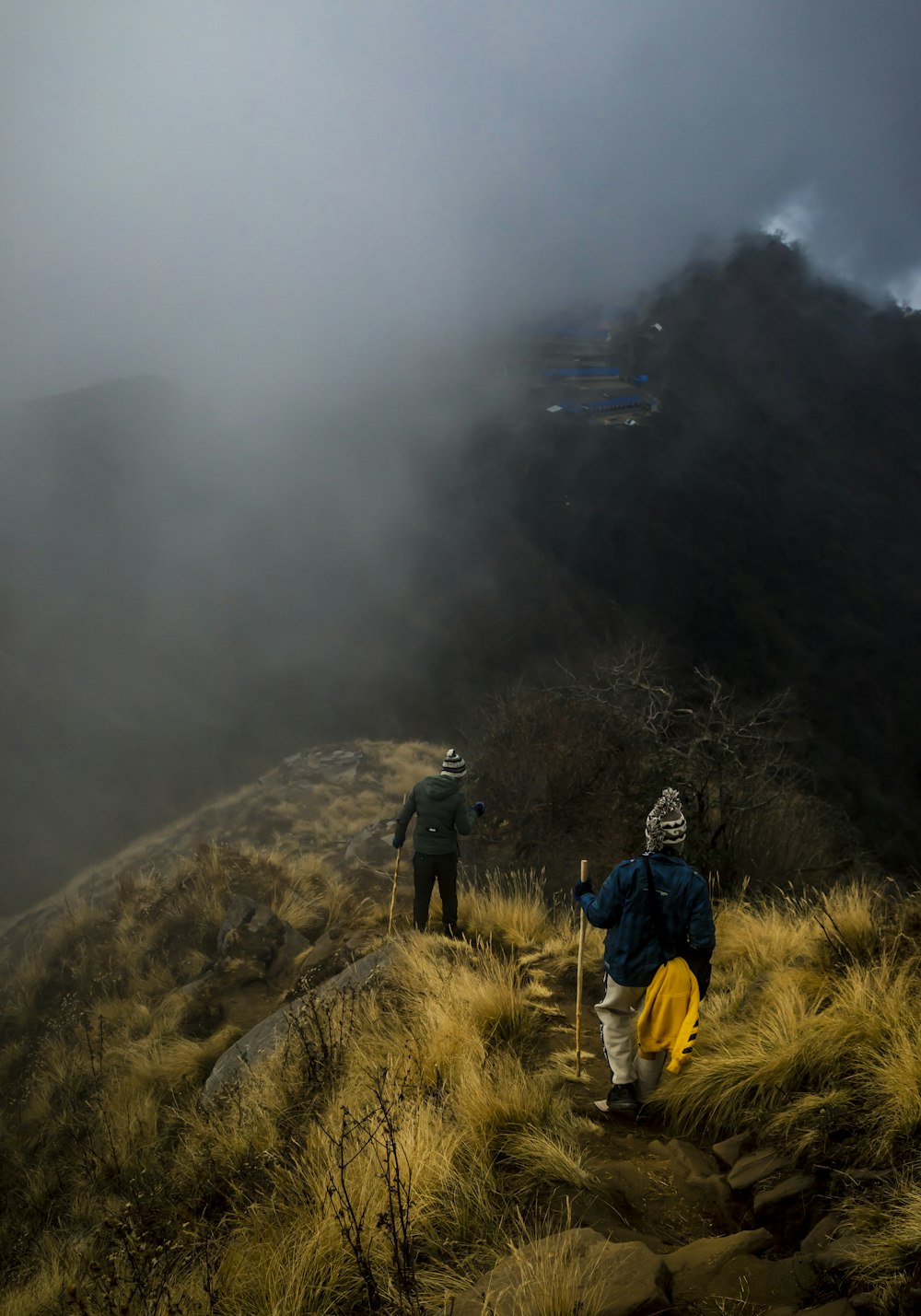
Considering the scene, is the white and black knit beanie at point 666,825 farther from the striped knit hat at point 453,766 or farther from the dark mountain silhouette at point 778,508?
the dark mountain silhouette at point 778,508

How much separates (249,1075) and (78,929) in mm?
8411

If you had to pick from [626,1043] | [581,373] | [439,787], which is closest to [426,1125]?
[626,1043]

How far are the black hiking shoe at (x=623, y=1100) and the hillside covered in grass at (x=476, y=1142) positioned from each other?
A: 17 cm

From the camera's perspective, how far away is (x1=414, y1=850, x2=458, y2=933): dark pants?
7.72 metres

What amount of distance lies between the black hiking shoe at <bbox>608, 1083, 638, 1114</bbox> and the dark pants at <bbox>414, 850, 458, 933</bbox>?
11.4 ft

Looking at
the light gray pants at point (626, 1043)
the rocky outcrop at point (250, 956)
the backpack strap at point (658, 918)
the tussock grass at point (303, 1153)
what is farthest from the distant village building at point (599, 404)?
the light gray pants at point (626, 1043)

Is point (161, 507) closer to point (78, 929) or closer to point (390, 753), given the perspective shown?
point (390, 753)

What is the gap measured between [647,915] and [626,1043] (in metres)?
0.81

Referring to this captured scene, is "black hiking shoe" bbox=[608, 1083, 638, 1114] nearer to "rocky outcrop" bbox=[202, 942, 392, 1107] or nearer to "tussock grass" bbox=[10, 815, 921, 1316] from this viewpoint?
"tussock grass" bbox=[10, 815, 921, 1316]

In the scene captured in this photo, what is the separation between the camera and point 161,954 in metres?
10.2

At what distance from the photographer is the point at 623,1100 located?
14.1 feet

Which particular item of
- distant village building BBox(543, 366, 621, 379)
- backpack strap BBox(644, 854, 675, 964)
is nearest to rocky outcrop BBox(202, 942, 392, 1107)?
backpack strap BBox(644, 854, 675, 964)

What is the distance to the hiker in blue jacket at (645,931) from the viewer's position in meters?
4.14

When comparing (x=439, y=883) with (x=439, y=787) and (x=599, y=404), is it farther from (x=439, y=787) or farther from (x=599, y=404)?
(x=599, y=404)
